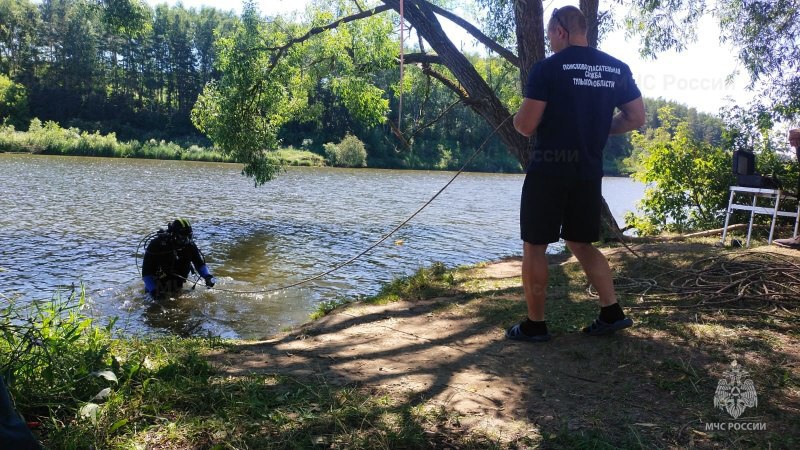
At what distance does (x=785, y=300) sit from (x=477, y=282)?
326 cm

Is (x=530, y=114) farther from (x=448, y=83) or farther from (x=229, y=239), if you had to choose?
(x=229, y=239)

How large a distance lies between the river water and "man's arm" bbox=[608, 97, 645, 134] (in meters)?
4.23

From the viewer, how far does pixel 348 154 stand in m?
60.1

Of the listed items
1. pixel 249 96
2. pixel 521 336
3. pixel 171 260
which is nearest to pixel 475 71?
pixel 171 260

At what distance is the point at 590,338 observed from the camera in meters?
3.83

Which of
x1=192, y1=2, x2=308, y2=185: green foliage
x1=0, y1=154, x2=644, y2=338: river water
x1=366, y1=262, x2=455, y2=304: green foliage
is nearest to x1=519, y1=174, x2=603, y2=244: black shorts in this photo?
x1=366, y1=262, x2=455, y2=304: green foliage

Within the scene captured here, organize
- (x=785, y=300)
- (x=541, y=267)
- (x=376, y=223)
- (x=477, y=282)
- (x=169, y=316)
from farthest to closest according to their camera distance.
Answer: (x=376, y=223) < (x=169, y=316) < (x=477, y=282) < (x=785, y=300) < (x=541, y=267)

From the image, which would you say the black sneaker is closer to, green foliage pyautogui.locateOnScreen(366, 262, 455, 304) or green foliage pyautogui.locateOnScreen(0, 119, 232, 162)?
green foliage pyautogui.locateOnScreen(366, 262, 455, 304)

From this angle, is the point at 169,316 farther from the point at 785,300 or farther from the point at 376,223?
the point at 376,223

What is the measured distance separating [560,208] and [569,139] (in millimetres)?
441

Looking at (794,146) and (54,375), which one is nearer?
(54,375)

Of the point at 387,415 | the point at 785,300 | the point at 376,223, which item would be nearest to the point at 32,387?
the point at 387,415

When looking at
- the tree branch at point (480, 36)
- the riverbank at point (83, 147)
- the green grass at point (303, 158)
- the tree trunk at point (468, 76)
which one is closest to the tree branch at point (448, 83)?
the tree trunk at point (468, 76)

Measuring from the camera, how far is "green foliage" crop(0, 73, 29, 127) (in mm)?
66812
